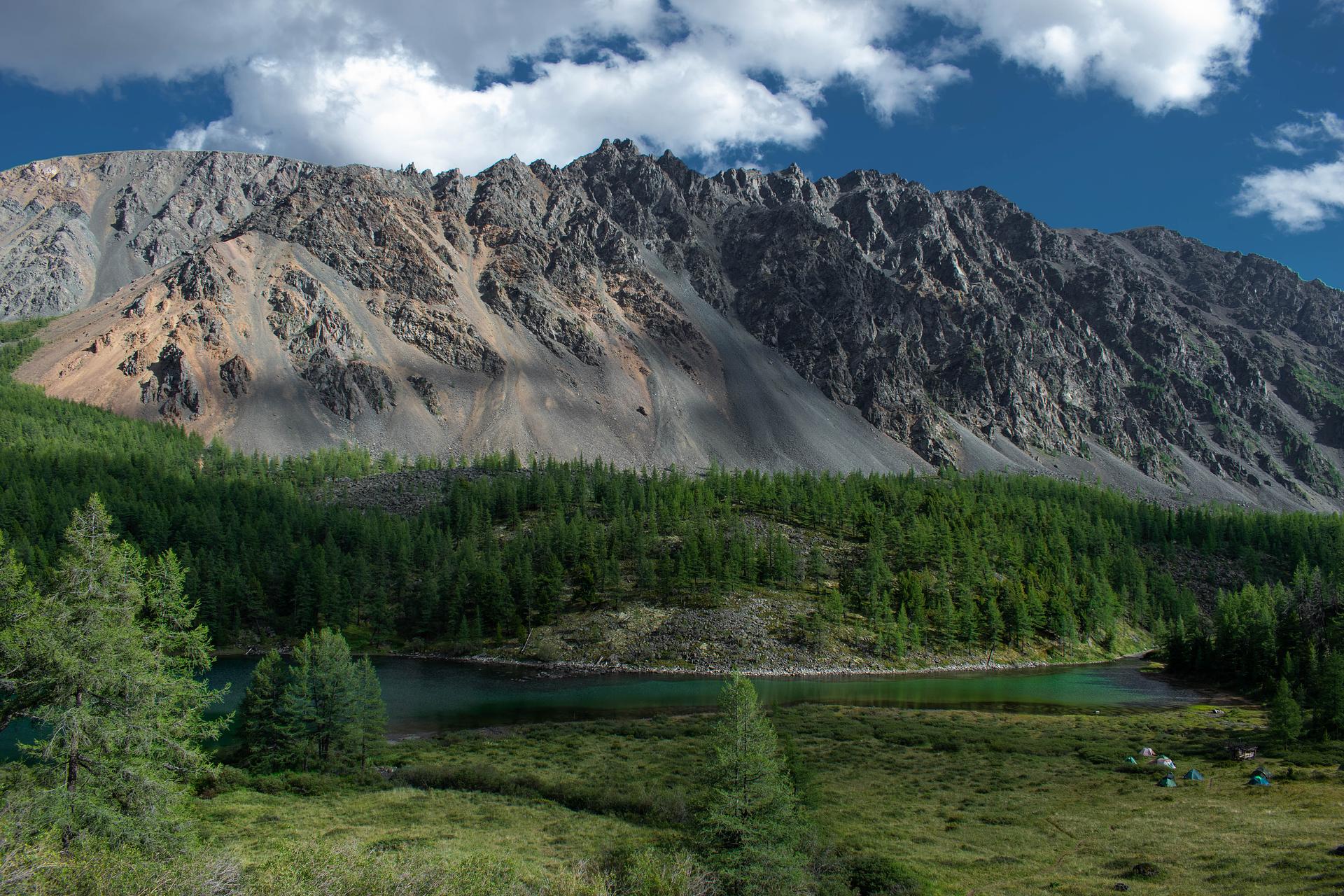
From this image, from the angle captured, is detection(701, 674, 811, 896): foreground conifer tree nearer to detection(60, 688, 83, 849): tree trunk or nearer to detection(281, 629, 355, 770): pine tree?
detection(60, 688, 83, 849): tree trunk

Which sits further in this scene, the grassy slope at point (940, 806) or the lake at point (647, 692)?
the lake at point (647, 692)

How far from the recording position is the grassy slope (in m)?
30.2

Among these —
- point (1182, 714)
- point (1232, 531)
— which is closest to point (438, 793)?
point (1182, 714)

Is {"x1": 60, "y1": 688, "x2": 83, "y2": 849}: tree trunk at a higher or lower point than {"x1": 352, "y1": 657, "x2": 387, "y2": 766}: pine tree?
higher

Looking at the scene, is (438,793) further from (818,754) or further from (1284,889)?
(1284,889)

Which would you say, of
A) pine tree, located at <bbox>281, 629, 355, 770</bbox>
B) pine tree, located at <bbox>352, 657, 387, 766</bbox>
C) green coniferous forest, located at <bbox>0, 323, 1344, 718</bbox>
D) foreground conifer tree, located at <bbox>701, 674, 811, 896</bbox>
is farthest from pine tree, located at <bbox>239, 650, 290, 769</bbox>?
green coniferous forest, located at <bbox>0, 323, 1344, 718</bbox>

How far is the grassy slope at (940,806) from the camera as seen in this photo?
3017 cm

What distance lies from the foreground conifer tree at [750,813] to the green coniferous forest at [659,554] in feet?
250

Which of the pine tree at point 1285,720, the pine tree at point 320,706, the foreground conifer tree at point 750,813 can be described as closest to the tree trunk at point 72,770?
the foreground conifer tree at point 750,813

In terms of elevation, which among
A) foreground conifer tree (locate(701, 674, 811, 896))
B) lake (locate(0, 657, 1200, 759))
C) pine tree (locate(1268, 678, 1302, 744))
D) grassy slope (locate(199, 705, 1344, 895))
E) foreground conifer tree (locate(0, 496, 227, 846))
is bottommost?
lake (locate(0, 657, 1200, 759))

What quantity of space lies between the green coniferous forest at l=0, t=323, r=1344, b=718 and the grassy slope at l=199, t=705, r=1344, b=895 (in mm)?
40768

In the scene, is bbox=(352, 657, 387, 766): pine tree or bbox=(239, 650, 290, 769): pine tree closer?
bbox=(239, 650, 290, 769): pine tree

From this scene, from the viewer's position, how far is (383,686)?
8200 cm

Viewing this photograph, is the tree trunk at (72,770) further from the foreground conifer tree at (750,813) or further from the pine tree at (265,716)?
the pine tree at (265,716)
